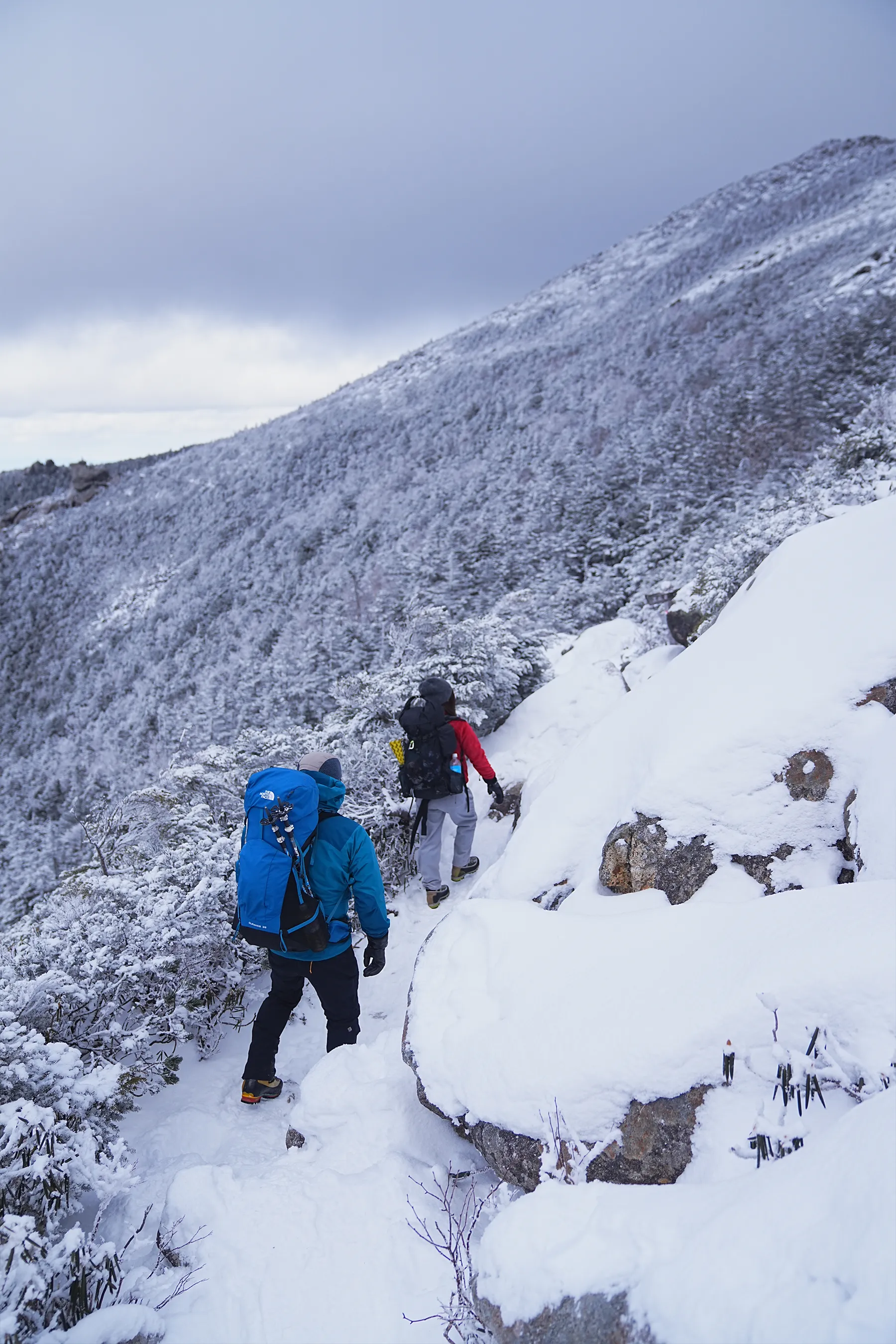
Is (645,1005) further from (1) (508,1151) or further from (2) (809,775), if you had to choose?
(2) (809,775)

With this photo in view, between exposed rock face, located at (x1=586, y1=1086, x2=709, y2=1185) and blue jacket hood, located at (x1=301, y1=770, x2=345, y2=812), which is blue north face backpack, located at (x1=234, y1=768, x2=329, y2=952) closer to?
blue jacket hood, located at (x1=301, y1=770, x2=345, y2=812)

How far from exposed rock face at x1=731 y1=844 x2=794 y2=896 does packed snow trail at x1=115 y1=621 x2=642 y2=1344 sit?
165cm

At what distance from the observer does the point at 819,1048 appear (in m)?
1.82

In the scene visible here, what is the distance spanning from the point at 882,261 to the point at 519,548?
1620cm

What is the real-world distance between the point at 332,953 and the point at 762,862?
2088 millimetres

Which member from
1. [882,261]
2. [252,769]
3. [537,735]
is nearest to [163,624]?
[252,769]

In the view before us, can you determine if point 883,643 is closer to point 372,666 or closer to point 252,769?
point 252,769

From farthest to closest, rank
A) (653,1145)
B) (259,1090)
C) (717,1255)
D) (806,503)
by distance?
1. (806,503)
2. (259,1090)
3. (653,1145)
4. (717,1255)

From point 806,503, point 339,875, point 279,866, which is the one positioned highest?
point 806,503

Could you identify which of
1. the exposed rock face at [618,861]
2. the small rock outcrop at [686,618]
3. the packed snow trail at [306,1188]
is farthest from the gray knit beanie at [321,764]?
the small rock outcrop at [686,618]

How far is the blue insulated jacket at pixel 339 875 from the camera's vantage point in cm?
317

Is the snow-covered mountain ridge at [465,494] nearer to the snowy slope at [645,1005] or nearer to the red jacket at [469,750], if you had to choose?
the red jacket at [469,750]

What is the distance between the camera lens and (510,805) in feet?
18.4

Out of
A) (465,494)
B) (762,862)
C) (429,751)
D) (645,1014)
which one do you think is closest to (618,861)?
Answer: (762,862)
